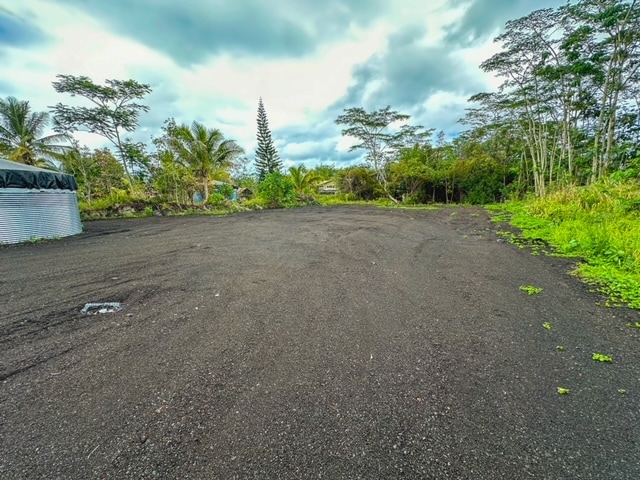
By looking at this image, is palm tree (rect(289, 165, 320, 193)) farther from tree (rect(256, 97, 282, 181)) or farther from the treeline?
tree (rect(256, 97, 282, 181))

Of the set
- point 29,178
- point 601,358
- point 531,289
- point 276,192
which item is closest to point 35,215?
point 29,178

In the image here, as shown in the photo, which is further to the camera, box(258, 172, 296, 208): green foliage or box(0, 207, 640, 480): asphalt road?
box(258, 172, 296, 208): green foliage

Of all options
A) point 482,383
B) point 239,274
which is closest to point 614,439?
point 482,383

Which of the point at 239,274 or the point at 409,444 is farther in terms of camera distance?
the point at 239,274

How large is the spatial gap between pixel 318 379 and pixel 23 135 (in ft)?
65.7

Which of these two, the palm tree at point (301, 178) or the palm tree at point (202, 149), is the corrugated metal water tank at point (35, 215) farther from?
the palm tree at point (301, 178)

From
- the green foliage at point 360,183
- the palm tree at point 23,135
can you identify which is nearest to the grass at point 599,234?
the green foliage at point 360,183

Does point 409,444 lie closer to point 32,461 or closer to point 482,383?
point 482,383

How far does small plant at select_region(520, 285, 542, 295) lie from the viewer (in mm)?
2689

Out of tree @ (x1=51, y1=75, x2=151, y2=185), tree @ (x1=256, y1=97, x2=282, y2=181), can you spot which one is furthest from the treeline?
tree @ (x1=256, y1=97, x2=282, y2=181)

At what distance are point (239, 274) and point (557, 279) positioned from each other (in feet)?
12.7

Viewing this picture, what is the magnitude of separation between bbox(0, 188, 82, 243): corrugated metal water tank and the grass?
1052cm

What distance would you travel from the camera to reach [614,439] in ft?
3.80

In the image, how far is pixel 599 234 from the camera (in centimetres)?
384
